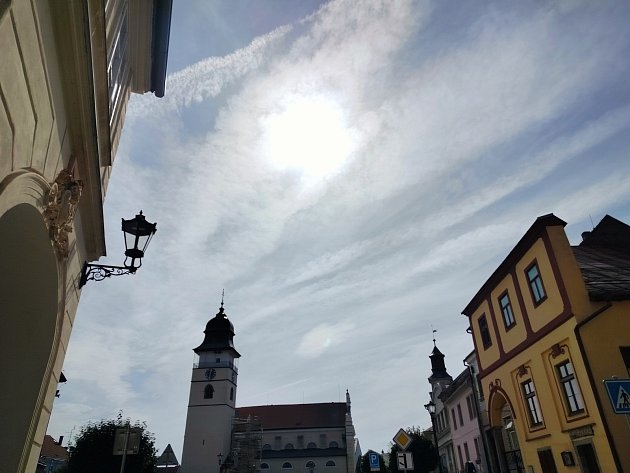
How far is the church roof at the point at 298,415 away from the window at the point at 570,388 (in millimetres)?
64385

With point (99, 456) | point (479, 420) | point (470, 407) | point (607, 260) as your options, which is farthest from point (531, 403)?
point (99, 456)

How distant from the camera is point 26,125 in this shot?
11.9ft

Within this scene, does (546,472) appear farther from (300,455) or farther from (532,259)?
(300,455)

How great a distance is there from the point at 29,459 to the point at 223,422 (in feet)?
196

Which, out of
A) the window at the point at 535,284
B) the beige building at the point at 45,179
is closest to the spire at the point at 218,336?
the window at the point at 535,284

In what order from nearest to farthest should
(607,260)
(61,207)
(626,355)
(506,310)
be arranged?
(61,207) < (626,355) < (607,260) < (506,310)

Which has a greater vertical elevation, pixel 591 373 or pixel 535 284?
pixel 535 284

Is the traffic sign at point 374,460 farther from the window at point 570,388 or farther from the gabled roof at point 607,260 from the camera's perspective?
the gabled roof at point 607,260

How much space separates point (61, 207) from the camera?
4.86 m

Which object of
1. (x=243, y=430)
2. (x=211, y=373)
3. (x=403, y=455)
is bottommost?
(x=403, y=455)

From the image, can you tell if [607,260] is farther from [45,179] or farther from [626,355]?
[45,179]

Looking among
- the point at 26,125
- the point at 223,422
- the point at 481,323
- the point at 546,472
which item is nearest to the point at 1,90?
the point at 26,125

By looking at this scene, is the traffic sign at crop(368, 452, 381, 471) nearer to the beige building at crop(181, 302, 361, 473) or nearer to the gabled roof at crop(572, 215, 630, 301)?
the gabled roof at crop(572, 215, 630, 301)

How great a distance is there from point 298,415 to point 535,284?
68030 mm
